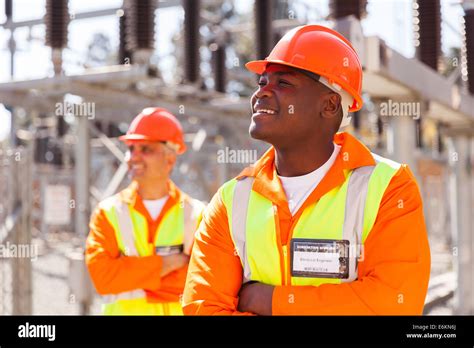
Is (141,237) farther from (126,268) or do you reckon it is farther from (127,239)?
(126,268)

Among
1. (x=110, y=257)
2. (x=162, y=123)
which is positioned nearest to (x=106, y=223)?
(x=110, y=257)

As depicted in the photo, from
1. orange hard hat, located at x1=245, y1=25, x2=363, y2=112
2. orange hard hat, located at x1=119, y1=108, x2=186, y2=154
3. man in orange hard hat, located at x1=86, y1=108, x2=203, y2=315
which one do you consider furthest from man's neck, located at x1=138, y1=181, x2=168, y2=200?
orange hard hat, located at x1=245, y1=25, x2=363, y2=112

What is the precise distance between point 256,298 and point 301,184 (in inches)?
15.9

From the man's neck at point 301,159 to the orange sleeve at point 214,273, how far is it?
26cm

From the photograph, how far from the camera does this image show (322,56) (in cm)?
214

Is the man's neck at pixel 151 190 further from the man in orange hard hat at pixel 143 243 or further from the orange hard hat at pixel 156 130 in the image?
the orange hard hat at pixel 156 130

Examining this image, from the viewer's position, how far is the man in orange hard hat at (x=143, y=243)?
3322 mm

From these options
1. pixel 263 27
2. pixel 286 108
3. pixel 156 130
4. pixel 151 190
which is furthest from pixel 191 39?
pixel 286 108

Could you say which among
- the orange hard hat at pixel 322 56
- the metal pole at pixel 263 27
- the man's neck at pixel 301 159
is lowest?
the man's neck at pixel 301 159

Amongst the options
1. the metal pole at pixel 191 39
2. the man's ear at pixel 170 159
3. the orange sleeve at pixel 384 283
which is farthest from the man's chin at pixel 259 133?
the metal pole at pixel 191 39

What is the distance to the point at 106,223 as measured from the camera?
3512mm

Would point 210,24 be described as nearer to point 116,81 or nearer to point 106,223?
point 116,81

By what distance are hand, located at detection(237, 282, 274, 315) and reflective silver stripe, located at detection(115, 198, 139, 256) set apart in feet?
4.73
